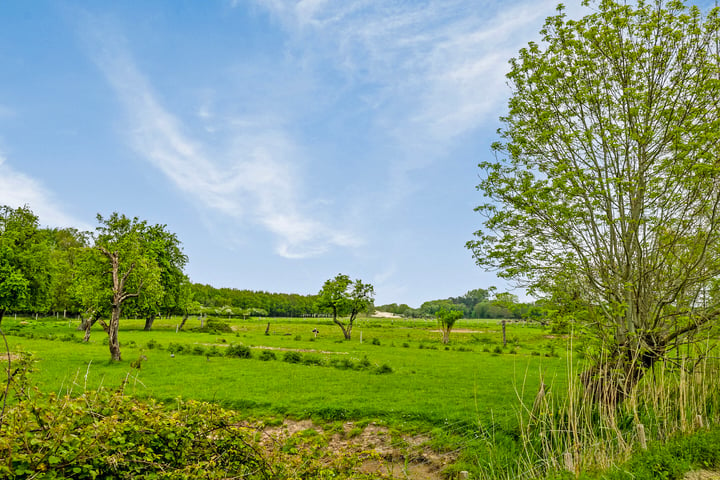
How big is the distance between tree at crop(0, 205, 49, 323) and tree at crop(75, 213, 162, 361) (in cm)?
434

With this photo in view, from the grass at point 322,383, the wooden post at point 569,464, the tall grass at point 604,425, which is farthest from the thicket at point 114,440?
the wooden post at point 569,464

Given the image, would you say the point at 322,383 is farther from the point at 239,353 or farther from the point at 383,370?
the point at 239,353

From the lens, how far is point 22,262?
3528 cm

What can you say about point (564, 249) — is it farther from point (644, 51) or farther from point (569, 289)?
point (644, 51)

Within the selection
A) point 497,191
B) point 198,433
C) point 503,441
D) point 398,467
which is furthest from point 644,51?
point 198,433

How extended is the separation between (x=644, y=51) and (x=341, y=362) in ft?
48.1

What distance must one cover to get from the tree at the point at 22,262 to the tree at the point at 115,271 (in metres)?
4.34

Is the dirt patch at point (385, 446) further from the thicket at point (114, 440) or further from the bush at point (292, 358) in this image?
the bush at point (292, 358)

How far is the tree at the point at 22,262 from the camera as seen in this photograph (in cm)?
3288

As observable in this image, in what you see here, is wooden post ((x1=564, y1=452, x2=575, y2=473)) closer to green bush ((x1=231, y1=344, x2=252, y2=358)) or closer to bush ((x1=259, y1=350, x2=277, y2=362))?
bush ((x1=259, y1=350, x2=277, y2=362))

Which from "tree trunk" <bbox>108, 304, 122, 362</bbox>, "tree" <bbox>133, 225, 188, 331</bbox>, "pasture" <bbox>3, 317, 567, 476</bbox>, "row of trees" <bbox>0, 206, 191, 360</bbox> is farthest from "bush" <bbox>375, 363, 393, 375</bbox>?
"tree" <bbox>133, 225, 188, 331</bbox>

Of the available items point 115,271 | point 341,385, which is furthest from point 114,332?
point 341,385

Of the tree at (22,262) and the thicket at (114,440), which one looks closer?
the thicket at (114,440)

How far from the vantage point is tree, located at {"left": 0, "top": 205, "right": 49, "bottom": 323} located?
108 ft
